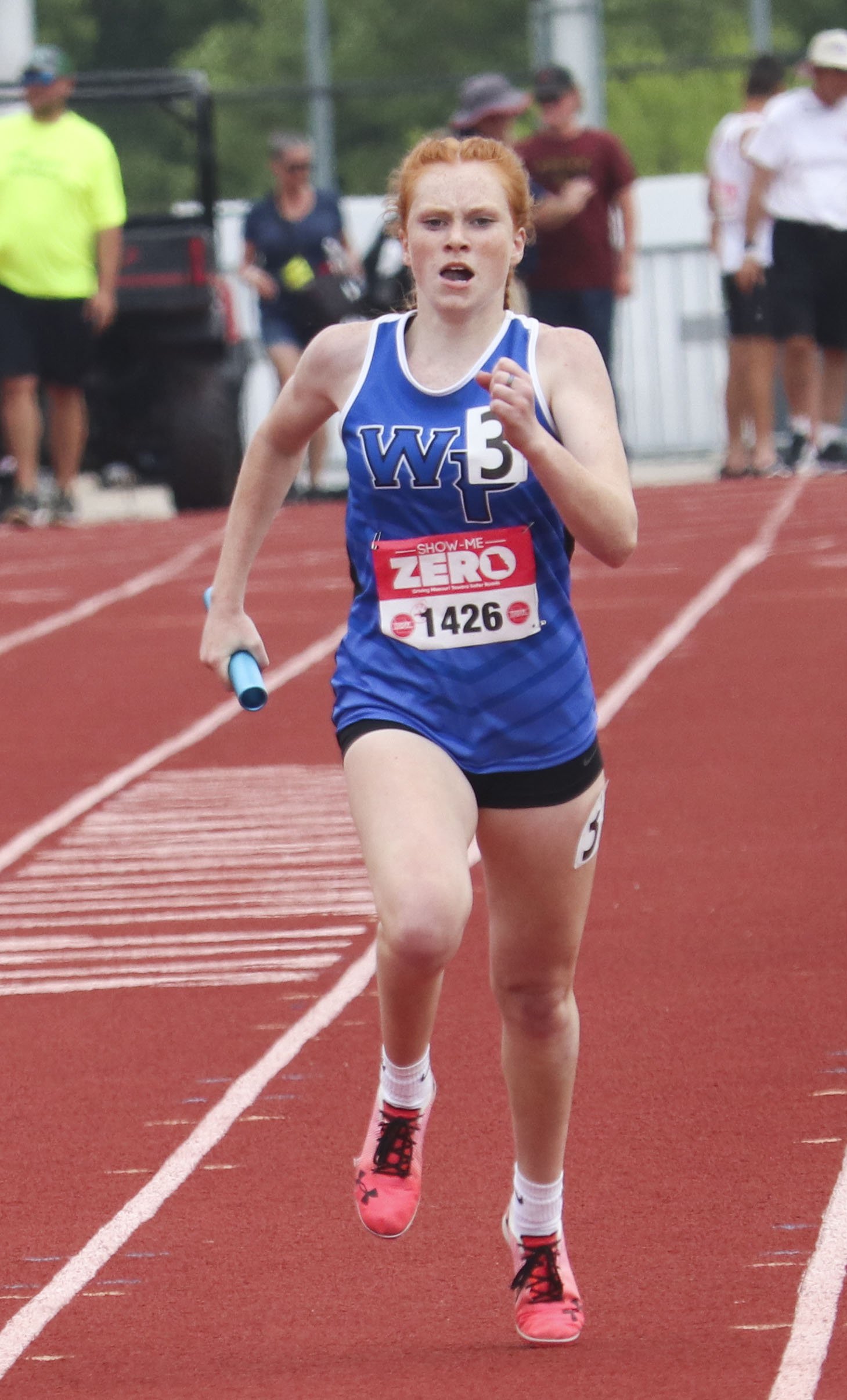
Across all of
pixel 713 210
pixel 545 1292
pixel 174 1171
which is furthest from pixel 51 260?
pixel 545 1292

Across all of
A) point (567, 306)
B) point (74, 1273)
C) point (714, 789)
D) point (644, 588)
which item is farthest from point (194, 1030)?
point (567, 306)

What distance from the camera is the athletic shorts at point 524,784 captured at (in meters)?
3.97

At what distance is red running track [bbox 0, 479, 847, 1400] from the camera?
397cm

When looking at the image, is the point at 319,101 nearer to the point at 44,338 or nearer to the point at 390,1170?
the point at 44,338

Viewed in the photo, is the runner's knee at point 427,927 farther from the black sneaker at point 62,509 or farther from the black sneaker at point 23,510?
the black sneaker at point 62,509

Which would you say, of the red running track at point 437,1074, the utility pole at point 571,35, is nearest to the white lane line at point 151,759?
the red running track at point 437,1074

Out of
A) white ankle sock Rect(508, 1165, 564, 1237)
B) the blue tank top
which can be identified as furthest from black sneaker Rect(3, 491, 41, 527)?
white ankle sock Rect(508, 1165, 564, 1237)

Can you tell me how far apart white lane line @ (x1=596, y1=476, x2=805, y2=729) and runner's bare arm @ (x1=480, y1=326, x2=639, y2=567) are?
451 cm

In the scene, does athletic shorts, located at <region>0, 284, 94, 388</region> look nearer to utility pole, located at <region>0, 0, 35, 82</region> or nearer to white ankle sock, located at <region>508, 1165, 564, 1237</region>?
utility pole, located at <region>0, 0, 35, 82</region>

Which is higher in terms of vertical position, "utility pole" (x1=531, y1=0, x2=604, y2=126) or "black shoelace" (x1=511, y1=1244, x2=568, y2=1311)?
"black shoelace" (x1=511, y1=1244, x2=568, y2=1311)

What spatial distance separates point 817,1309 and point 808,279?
11.2 m

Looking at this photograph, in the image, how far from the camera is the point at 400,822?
152 inches

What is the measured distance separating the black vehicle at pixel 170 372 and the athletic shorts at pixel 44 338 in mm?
989

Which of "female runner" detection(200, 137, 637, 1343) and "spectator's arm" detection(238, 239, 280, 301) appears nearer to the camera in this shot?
"female runner" detection(200, 137, 637, 1343)
